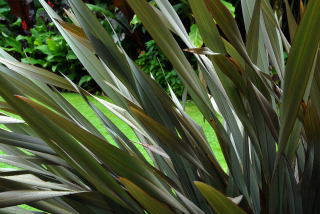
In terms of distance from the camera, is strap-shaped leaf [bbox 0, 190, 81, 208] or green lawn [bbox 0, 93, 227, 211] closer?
strap-shaped leaf [bbox 0, 190, 81, 208]

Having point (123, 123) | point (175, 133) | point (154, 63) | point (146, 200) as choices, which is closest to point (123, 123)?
point (123, 123)

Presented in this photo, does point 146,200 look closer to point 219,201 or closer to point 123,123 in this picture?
point 219,201

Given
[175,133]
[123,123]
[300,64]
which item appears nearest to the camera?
[300,64]

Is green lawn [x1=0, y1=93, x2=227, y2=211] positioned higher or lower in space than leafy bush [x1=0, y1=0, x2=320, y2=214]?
lower

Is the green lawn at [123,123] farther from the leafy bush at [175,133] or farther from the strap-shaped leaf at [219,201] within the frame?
the strap-shaped leaf at [219,201]

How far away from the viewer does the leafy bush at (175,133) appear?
863 mm

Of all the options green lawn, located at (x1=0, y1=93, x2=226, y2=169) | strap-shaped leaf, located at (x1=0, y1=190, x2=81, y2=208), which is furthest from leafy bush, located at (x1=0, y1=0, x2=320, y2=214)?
green lawn, located at (x1=0, y1=93, x2=226, y2=169)

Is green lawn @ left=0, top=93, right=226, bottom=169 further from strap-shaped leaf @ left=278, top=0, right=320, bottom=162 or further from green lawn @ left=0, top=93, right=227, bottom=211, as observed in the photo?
strap-shaped leaf @ left=278, top=0, right=320, bottom=162

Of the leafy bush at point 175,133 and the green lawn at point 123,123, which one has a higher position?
the leafy bush at point 175,133

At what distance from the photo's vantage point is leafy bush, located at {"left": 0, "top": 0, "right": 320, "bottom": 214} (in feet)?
2.83

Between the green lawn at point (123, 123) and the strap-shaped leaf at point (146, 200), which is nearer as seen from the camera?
the strap-shaped leaf at point (146, 200)

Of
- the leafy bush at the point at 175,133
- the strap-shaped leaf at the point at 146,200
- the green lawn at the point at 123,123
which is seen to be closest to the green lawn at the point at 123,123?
the green lawn at the point at 123,123

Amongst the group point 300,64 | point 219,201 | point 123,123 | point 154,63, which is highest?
point 300,64

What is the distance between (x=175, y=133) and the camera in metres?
1.06
